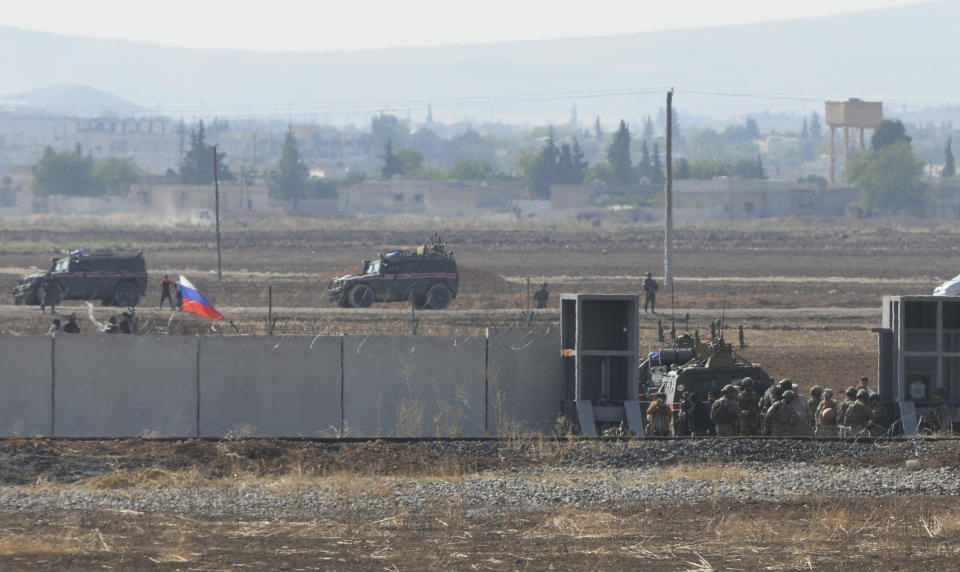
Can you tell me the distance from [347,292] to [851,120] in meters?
153

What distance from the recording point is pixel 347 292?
45188mm

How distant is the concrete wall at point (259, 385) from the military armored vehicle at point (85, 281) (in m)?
21.1

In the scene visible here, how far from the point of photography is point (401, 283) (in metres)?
45.5

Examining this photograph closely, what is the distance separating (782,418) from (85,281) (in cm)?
2940

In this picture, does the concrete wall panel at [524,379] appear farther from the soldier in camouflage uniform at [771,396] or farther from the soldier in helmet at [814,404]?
the soldier in helmet at [814,404]

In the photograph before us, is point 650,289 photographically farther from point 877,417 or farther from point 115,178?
point 115,178

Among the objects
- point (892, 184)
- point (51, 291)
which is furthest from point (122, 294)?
point (892, 184)

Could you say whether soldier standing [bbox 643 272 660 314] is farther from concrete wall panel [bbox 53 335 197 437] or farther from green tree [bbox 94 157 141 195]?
green tree [bbox 94 157 141 195]

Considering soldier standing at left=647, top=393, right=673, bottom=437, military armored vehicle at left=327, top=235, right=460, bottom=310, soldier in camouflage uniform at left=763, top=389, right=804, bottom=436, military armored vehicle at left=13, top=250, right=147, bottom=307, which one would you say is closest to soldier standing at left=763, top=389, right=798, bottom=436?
soldier in camouflage uniform at left=763, top=389, right=804, bottom=436

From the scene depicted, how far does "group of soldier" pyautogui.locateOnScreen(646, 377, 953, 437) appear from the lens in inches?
833

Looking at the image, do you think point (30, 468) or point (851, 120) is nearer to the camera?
point (30, 468)

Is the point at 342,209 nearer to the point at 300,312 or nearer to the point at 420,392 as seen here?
the point at 300,312

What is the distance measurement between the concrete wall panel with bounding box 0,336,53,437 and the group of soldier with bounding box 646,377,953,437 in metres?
9.85

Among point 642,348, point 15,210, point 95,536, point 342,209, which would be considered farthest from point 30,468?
point 15,210
